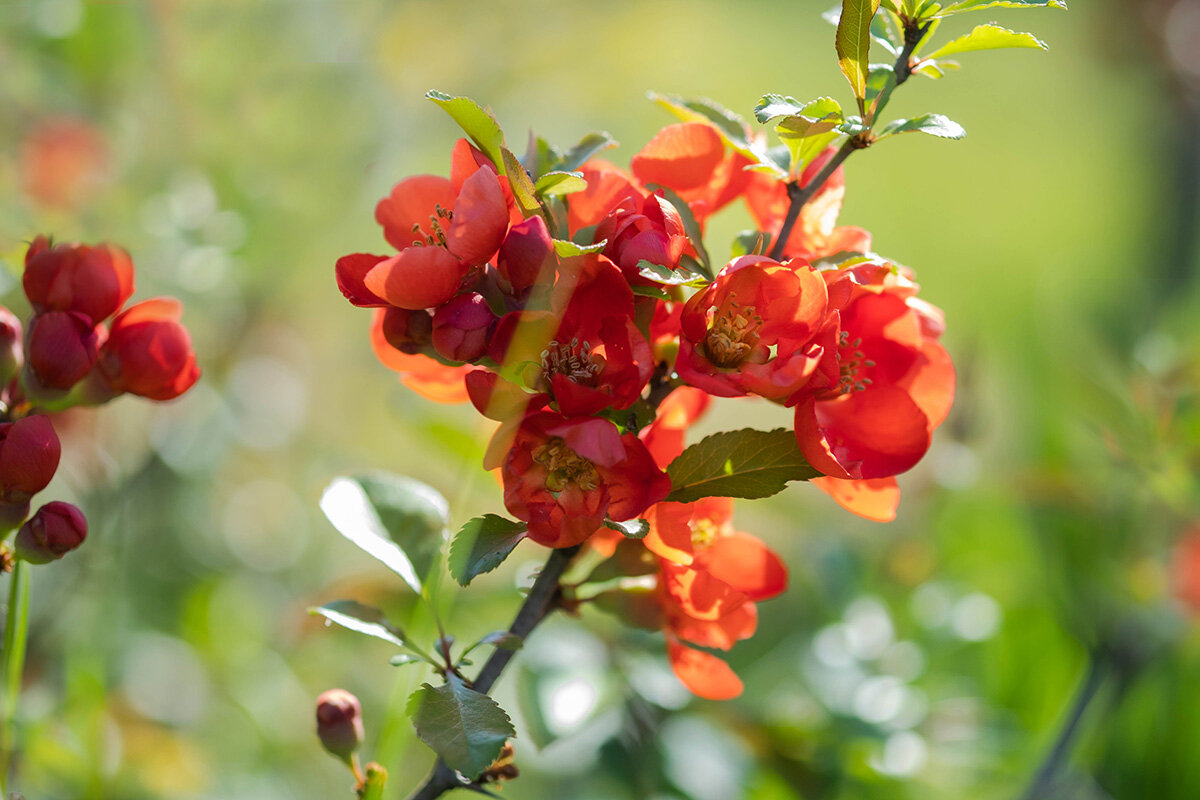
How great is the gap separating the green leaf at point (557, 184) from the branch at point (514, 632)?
0.47 ft

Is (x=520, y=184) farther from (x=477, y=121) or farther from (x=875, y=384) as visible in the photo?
(x=875, y=384)

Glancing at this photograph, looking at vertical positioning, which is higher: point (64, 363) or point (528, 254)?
point (528, 254)

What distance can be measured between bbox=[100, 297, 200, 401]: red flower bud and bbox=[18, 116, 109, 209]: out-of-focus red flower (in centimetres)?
69

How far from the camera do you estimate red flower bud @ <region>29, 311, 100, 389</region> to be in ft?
1.40

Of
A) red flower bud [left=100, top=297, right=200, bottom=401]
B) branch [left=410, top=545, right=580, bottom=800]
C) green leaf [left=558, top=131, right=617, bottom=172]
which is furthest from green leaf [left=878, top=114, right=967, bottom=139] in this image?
red flower bud [left=100, top=297, right=200, bottom=401]

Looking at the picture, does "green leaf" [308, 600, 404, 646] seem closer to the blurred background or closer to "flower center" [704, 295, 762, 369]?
the blurred background

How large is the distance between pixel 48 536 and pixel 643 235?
27 centimetres

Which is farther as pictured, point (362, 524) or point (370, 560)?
point (370, 560)

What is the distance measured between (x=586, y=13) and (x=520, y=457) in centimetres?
173

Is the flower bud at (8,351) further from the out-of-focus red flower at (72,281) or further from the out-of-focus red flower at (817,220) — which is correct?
the out-of-focus red flower at (817,220)

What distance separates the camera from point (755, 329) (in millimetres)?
416

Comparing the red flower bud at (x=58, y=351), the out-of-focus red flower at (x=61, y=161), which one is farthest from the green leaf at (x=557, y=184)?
the out-of-focus red flower at (x=61, y=161)

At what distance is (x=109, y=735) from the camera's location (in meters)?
0.81

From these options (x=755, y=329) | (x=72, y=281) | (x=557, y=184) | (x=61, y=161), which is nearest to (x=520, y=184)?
(x=557, y=184)
